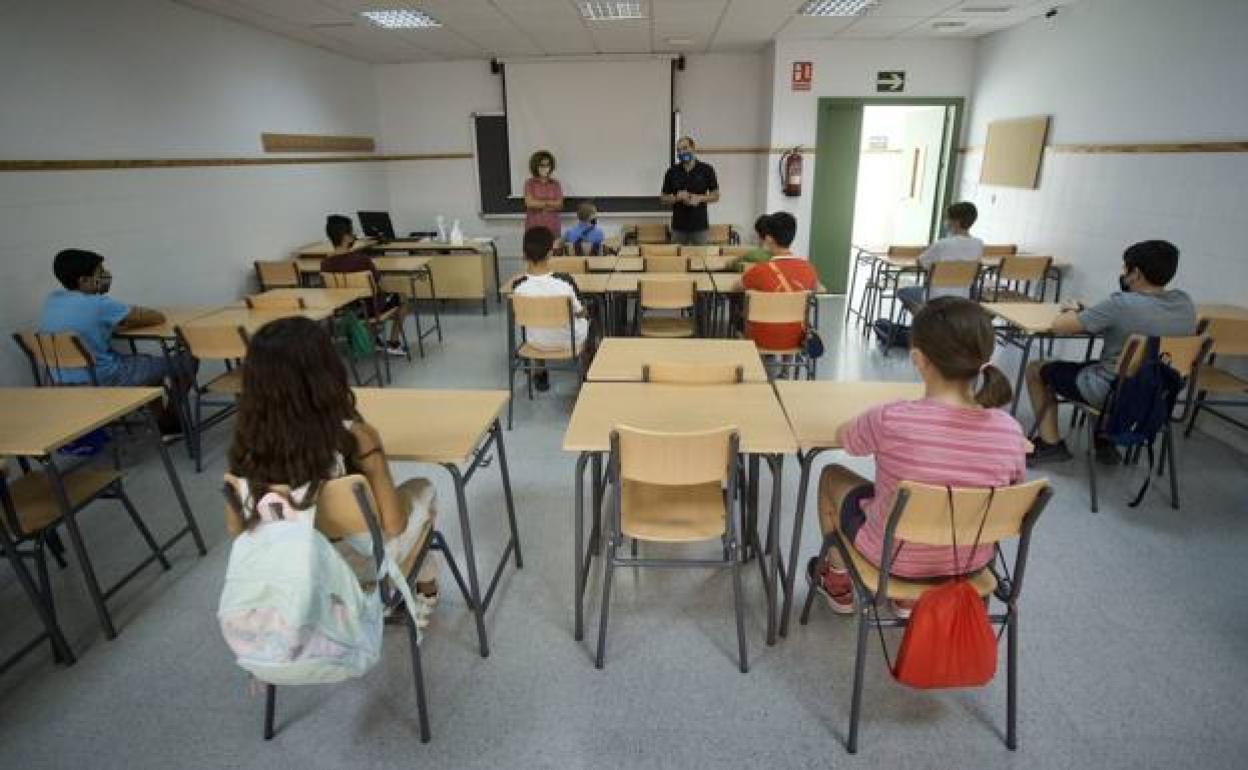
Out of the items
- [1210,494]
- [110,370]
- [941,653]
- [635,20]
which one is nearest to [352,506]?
[941,653]

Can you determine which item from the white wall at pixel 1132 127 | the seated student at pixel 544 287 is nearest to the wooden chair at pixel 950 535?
the seated student at pixel 544 287

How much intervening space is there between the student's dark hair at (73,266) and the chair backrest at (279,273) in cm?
227

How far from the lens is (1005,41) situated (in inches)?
266

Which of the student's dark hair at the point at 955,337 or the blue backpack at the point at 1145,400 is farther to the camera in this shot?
the blue backpack at the point at 1145,400

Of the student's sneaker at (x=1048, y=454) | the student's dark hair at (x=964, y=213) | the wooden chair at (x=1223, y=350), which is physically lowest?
the student's sneaker at (x=1048, y=454)

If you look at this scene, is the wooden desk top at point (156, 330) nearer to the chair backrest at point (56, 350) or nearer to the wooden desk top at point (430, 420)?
the chair backrest at point (56, 350)

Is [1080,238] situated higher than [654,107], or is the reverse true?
[654,107]

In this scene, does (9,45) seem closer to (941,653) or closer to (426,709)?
(426,709)

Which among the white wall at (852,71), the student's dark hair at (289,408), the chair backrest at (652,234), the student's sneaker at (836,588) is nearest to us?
the student's dark hair at (289,408)

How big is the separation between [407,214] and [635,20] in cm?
429

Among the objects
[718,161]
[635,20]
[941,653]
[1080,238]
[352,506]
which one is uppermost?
[635,20]

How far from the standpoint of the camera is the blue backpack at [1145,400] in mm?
2875

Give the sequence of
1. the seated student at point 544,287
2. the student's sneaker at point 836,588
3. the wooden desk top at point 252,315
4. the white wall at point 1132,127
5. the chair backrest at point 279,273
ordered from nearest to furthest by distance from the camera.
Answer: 1. the student's sneaker at point 836,588
2. the wooden desk top at point 252,315
3. the white wall at point 1132,127
4. the seated student at point 544,287
5. the chair backrest at point 279,273

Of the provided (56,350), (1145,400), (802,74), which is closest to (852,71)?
(802,74)
